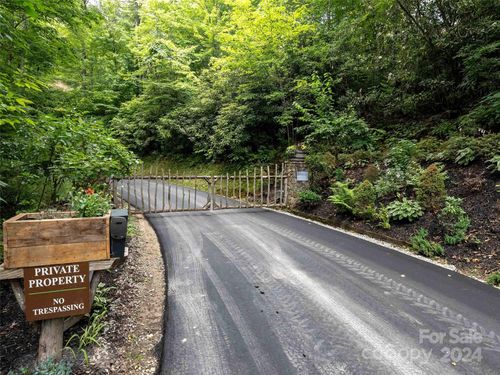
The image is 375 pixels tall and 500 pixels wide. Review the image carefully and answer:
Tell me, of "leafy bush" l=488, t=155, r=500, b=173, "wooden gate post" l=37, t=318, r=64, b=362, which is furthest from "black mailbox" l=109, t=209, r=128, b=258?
"leafy bush" l=488, t=155, r=500, b=173

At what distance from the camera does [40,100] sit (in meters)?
7.01

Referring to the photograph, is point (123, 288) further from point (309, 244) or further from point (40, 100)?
point (40, 100)

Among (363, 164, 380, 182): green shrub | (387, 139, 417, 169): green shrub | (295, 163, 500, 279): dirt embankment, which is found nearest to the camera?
(295, 163, 500, 279): dirt embankment

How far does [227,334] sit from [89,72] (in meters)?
15.1

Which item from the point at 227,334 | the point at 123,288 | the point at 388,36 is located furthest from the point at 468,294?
the point at 388,36

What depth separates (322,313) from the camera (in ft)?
9.87

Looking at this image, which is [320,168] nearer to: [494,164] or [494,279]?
[494,164]

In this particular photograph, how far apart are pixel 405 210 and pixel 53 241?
5648 mm

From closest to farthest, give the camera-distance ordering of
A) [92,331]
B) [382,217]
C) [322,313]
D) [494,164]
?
[92,331] → [322,313] → [494,164] → [382,217]

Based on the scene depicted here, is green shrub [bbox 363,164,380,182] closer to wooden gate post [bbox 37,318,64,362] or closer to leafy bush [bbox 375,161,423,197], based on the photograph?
leafy bush [bbox 375,161,423,197]

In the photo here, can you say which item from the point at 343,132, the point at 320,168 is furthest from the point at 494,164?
the point at 343,132

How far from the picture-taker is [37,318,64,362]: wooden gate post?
2221mm

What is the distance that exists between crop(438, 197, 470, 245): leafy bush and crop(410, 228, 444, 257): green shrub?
0.25 metres

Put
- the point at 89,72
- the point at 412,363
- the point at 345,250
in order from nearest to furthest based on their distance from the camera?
the point at 412,363 < the point at 345,250 < the point at 89,72
